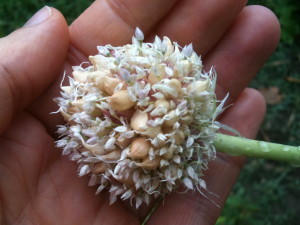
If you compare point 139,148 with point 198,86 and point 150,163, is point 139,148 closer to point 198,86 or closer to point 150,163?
point 150,163

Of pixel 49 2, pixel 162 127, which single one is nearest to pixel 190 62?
pixel 162 127

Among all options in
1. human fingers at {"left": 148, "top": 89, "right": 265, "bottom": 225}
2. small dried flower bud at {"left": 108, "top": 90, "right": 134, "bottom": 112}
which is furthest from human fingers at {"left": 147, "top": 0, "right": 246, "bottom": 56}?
small dried flower bud at {"left": 108, "top": 90, "right": 134, "bottom": 112}

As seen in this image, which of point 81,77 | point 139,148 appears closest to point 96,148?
point 139,148

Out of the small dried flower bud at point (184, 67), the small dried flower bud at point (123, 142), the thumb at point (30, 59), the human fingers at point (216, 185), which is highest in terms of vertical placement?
the thumb at point (30, 59)

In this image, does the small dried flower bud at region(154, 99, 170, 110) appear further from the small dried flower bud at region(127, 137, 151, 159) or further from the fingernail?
the fingernail

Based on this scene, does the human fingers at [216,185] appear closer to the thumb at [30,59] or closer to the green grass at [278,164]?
the green grass at [278,164]

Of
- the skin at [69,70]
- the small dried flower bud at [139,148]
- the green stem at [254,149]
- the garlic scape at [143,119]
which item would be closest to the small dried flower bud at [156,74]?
the garlic scape at [143,119]
